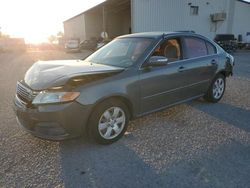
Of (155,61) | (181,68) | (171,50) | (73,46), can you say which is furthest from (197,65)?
(73,46)

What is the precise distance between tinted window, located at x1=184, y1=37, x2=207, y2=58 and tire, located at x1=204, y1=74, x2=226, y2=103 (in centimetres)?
80

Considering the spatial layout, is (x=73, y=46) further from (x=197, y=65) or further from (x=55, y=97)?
(x=55, y=97)

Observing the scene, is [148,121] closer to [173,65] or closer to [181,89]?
[181,89]

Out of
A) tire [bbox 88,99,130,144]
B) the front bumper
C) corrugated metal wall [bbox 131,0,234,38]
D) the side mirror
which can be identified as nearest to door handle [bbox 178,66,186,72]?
the side mirror

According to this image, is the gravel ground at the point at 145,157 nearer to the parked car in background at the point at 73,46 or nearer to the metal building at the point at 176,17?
the metal building at the point at 176,17

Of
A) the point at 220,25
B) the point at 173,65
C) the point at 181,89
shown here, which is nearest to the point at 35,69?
the point at 173,65

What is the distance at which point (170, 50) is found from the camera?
4.12 m

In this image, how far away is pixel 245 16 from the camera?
93.2 ft

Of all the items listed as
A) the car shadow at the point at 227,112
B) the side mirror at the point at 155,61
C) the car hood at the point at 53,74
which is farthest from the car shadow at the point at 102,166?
the car shadow at the point at 227,112

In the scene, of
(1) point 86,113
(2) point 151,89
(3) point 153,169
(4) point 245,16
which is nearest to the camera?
(3) point 153,169

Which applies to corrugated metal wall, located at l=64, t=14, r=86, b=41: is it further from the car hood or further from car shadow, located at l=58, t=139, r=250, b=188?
car shadow, located at l=58, t=139, r=250, b=188

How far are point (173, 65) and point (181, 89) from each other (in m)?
0.54

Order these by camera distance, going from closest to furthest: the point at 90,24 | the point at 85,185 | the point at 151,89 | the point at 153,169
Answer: the point at 85,185 < the point at 153,169 < the point at 151,89 < the point at 90,24

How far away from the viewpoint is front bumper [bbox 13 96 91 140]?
108 inches
